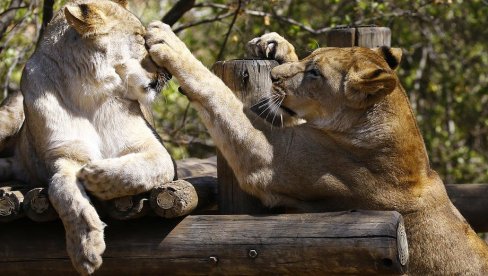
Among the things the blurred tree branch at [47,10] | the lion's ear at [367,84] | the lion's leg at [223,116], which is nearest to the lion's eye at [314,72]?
the lion's ear at [367,84]

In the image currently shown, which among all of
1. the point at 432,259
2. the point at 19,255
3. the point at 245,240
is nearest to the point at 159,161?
the point at 245,240

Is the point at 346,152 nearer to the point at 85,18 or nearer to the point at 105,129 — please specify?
the point at 105,129

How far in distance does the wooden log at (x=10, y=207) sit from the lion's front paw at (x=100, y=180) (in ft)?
1.31

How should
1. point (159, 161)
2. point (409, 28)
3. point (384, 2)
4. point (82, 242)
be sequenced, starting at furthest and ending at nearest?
point (409, 28)
point (384, 2)
point (159, 161)
point (82, 242)

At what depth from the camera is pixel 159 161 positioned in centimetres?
474


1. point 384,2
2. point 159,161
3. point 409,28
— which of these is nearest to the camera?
point 159,161

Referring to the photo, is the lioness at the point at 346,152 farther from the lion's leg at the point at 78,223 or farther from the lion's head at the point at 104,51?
the lion's leg at the point at 78,223

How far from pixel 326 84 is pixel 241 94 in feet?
1.63

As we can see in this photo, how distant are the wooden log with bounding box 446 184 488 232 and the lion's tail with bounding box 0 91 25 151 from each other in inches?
122

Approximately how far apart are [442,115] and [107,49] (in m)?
6.90

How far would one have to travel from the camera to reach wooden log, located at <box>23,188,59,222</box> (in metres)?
4.54

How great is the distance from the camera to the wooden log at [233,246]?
4.31 m

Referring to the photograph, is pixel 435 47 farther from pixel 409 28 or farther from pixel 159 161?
pixel 159 161

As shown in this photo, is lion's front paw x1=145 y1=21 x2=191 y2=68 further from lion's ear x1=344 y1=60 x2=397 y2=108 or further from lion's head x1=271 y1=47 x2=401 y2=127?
lion's ear x1=344 y1=60 x2=397 y2=108
